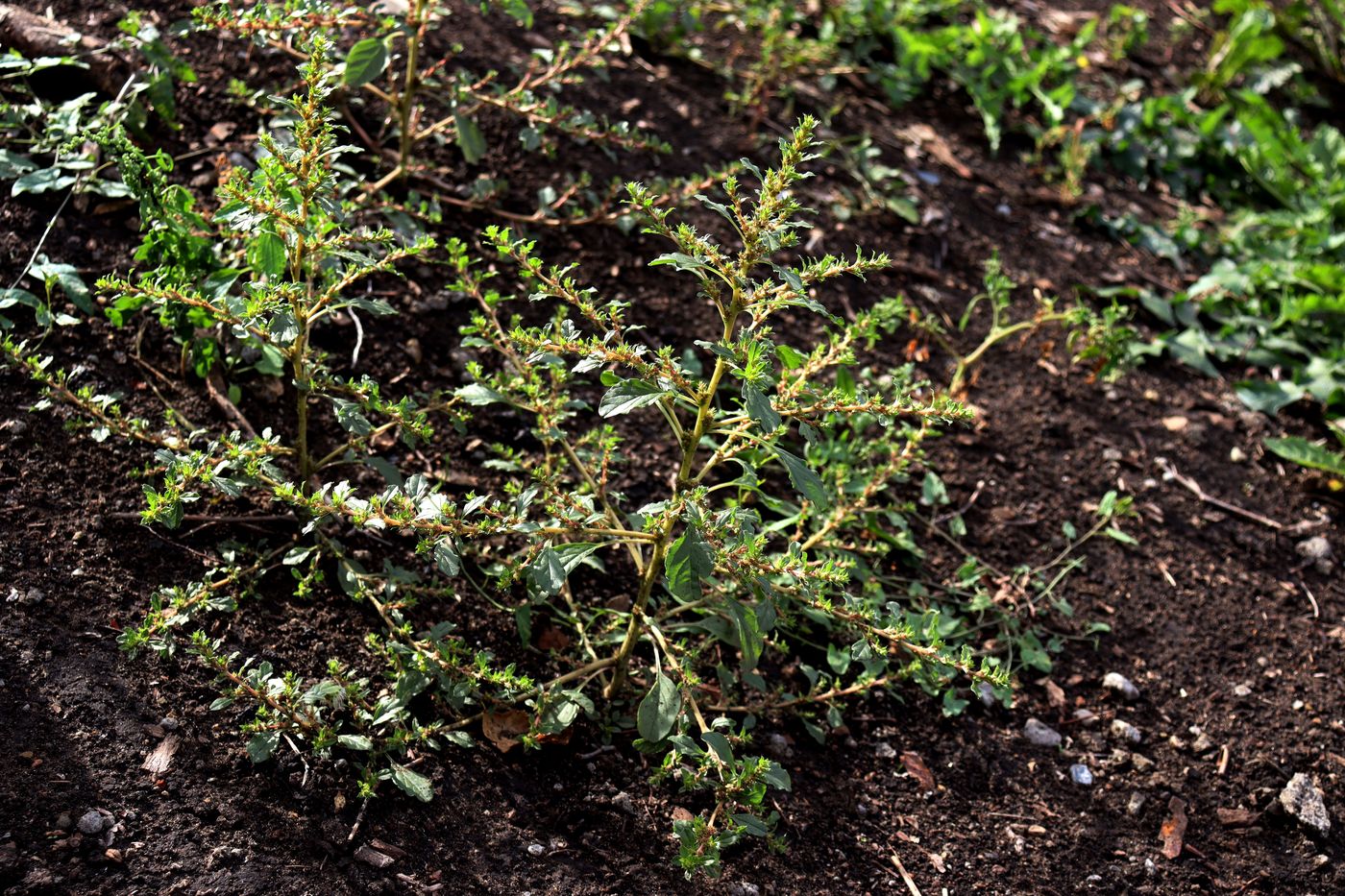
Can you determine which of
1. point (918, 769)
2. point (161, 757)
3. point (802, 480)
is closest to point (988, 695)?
point (918, 769)

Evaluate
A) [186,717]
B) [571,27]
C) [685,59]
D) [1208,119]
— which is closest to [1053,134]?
[1208,119]

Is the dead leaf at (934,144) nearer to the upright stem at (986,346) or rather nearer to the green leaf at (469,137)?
the upright stem at (986,346)

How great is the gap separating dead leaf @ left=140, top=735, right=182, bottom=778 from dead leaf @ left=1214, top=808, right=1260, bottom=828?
2272 mm

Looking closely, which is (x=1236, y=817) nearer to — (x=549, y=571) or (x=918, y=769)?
(x=918, y=769)

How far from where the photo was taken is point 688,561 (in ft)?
6.63

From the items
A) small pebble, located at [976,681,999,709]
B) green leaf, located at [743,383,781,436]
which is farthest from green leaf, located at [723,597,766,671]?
small pebble, located at [976,681,999,709]

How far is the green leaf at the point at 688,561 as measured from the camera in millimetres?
2016

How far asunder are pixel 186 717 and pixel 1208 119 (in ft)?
15.1

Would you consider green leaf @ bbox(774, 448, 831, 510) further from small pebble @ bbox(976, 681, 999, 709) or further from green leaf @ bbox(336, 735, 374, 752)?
small pebble @ bbox(976, 681, 999, 709)

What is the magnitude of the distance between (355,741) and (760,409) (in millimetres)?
977

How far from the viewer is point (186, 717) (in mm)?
2164

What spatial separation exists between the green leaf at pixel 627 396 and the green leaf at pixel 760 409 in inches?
5.9

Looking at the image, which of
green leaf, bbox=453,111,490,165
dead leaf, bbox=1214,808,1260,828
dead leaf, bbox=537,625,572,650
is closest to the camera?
dead leaf, bbox=537,625,572,650

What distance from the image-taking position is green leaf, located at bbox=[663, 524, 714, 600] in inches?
79.4
